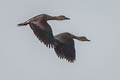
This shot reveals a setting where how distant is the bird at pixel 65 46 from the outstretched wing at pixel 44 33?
6.30 ft

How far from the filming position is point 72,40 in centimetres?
6612

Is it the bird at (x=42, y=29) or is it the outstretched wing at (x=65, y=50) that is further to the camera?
the outstretched wing at (x=65, y=50)

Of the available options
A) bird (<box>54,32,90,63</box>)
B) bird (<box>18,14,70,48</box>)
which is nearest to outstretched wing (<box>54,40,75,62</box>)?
bird (<box>54,32,90,63</box>)

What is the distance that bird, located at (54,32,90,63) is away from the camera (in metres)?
65.9

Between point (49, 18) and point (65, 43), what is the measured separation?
7.21 feet

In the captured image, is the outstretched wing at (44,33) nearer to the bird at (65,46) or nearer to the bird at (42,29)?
the bird at (42,29)

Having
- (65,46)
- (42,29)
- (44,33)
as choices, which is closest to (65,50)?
(65,46)

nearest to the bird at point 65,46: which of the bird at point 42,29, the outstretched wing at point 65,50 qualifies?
the outstretched wing at point 65,50

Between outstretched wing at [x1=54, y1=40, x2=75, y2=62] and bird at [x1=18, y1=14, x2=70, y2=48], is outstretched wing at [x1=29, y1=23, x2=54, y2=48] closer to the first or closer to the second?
bird at [x1=18, y1=14, x2=70, y2=48]

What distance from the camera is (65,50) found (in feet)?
217

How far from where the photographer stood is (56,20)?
213 feet

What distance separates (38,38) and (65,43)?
98.0 inches

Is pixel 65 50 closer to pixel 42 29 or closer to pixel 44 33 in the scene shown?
pixel 44 33

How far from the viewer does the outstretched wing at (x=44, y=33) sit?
6362cm
